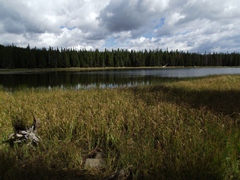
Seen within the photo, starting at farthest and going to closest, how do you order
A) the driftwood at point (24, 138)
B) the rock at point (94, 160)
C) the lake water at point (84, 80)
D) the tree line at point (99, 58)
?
the tree line at point (99, 58) < the lake water at point (84, 80) < the driftwood at point (24, 138) < the rock at point (94, 160)

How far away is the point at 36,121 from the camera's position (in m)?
5.01

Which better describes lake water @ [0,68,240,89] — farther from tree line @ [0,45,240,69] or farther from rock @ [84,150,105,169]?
tree line @ [0,45,240,69]

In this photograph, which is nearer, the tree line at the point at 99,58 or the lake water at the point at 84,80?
the lake water at the point at 84,80

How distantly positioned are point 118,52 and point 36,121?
13097cm

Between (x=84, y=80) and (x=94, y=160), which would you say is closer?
(x=94, y=160)

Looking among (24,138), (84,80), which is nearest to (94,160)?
(24,138)

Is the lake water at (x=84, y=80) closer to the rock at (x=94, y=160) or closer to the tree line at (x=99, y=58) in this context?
the rock at (x=94, y=160)

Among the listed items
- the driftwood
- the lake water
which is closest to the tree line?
the lake water

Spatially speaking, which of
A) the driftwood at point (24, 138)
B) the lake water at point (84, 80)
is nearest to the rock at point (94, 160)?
the driftwood at point (24, 138)

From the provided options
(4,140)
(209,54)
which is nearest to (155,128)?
(4,140)

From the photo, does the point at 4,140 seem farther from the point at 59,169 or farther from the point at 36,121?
the point at 59,169

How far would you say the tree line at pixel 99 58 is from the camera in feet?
325

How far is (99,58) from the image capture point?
406 feet

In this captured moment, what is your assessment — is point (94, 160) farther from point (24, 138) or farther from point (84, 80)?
point (84, 80)
